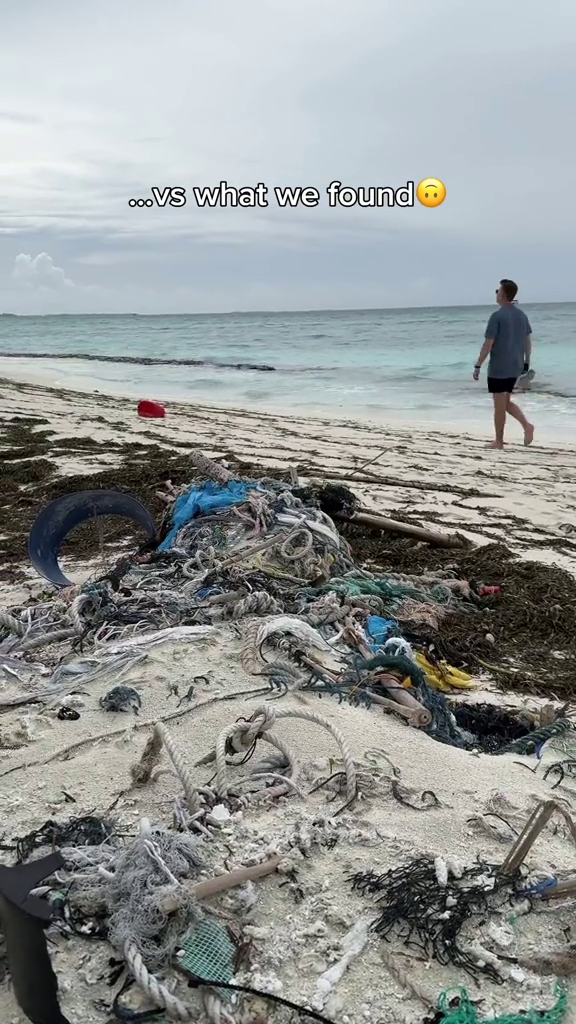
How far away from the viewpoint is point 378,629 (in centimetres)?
402

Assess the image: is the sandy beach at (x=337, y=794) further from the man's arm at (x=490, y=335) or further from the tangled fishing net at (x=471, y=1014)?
the man's arm at (x=490, y=335)

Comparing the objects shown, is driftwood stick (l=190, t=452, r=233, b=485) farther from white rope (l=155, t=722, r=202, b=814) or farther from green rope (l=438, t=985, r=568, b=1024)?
green rope (l=438, t=985, r=568, b=1024)

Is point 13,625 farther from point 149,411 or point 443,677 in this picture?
point 149,411

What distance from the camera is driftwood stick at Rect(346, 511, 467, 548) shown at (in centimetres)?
567

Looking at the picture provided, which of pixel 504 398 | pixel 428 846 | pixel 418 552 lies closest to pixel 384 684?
pixel 428 846

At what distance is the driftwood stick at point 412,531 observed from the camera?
18.6 feet

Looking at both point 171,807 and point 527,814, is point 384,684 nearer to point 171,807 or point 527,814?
point 527,814

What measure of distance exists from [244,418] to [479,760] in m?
10.9

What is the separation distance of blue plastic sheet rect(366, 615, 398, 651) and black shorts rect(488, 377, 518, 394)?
19.4ft

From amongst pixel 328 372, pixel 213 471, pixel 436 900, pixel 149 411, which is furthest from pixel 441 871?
pixel 328 372

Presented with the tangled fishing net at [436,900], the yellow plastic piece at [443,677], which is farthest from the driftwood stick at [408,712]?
the tangled fishing net at [436,900]

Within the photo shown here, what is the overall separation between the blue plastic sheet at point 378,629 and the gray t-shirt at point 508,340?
19.6ft

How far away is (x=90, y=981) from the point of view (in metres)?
1.84

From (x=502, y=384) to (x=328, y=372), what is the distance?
14.6 metres
